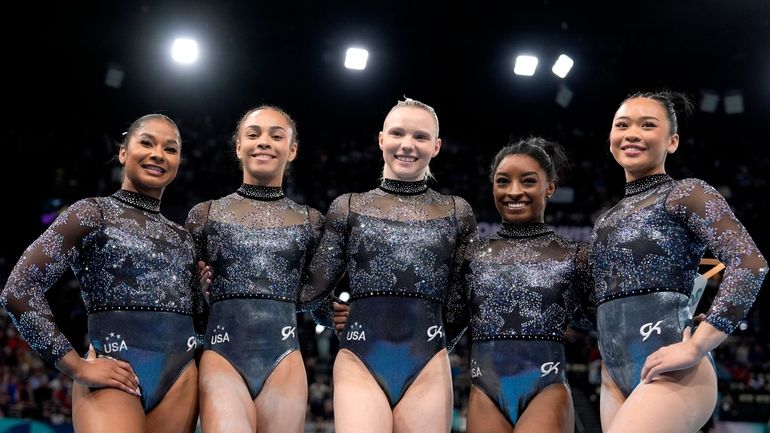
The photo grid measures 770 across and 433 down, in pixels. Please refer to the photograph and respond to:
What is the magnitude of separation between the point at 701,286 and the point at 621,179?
10065mm

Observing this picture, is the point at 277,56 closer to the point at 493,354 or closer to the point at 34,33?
the point at 34,33

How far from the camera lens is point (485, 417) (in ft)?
10.9

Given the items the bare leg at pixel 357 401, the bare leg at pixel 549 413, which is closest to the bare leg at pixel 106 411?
the bare leg at pixel 357 401

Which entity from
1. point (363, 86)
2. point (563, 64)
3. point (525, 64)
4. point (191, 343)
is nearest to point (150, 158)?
point (191, 343)

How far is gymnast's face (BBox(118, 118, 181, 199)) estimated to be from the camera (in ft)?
11.5

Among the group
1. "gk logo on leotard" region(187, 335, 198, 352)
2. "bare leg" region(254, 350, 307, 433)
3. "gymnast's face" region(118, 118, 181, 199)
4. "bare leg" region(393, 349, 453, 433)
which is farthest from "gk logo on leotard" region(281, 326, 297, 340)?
"gymnast's face" region(118, 118, 181, 199)

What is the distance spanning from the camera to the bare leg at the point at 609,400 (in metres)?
3.16

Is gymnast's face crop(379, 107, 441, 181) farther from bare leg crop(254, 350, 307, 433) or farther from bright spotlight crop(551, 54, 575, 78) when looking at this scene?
bright spotlight crop(551, 54, 575, 78)

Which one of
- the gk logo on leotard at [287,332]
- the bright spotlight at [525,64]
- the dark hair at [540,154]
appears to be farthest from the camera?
the bright spotlight at [525,64]

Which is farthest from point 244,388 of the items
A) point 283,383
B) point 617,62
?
point 617,62

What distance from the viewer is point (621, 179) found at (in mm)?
13555

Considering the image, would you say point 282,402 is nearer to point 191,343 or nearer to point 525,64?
point 191,343

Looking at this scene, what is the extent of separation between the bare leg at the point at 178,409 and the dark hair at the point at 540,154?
5.37ft

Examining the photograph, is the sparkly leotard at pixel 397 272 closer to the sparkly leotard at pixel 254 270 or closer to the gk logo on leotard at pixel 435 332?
the gk logo on leotard at pixel 435 332
